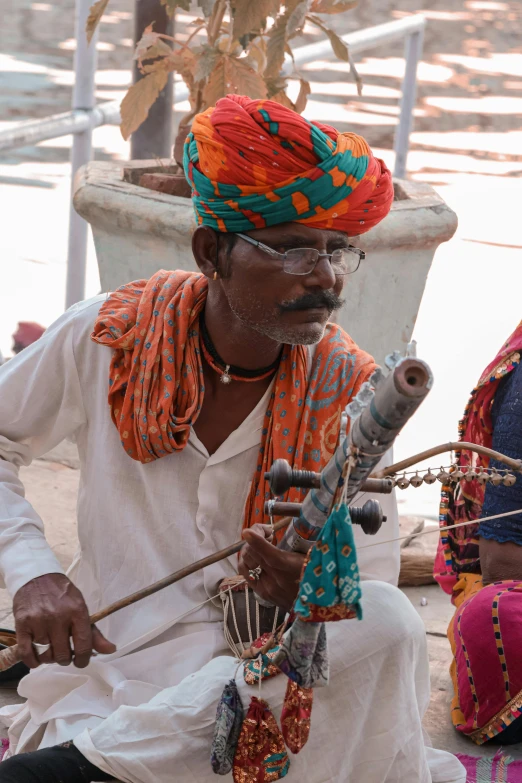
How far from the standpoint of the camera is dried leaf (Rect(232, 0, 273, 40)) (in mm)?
3705

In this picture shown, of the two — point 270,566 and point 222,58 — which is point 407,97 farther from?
point 270,566

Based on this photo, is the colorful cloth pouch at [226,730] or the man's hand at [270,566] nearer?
the man's hand at [270,566]

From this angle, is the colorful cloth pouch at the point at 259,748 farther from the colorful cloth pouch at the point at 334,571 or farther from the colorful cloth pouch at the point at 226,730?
the colorful cloth pouch at the point at 334,571

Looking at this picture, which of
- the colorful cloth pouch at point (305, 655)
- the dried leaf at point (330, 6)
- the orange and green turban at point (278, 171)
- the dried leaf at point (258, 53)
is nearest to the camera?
the colorful cloth pouch at point (305, 655)

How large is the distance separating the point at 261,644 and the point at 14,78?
10108mm

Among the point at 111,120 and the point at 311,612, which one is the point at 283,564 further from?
the point at 111,120

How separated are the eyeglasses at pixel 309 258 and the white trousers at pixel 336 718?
2.02 ft

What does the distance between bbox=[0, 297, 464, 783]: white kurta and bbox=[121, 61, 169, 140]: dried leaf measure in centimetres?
160

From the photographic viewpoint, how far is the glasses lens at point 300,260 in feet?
7.50

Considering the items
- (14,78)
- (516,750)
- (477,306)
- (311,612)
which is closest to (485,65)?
(14,78)

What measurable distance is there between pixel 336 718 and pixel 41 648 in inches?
22.6

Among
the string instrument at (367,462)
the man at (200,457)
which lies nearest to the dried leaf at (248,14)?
the man at (200,457)

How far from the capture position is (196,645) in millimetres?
2406

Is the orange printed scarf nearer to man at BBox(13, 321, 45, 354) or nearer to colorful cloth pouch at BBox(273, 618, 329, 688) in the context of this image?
colorful cloth pouch at BBox(273, 618, 329, 688)
